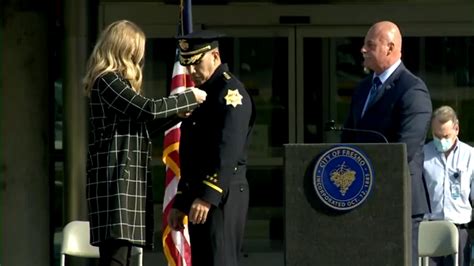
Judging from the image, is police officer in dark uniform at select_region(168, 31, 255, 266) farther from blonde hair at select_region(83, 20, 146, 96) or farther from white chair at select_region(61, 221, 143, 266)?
white chair at select_region(61, 221, 143, 266)

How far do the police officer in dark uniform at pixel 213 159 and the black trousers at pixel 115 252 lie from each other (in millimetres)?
363

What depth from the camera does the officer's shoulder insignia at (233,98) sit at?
5695mm

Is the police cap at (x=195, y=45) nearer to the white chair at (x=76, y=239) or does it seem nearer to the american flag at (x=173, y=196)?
the american flag at (x=173, y=196)

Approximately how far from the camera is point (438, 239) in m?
7.76

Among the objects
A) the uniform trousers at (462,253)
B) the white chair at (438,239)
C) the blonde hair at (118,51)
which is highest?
the blonde hair at (118,51)

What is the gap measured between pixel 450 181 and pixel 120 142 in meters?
3.52

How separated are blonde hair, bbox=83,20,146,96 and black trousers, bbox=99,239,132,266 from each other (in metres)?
0.74

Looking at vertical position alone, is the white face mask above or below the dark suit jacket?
below

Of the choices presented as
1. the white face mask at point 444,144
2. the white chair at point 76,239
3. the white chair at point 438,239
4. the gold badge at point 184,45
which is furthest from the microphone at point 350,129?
the white face mask at point 444,144

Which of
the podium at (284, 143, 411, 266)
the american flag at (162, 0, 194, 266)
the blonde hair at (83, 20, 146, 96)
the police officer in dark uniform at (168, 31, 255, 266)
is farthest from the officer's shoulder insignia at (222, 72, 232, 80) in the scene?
the american flag at (162, 0, 194, 266)

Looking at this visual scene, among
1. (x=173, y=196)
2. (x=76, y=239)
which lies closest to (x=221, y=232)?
(x=173, y=196)

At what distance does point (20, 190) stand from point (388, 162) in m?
5.54

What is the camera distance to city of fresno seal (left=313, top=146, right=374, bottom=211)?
519 cm

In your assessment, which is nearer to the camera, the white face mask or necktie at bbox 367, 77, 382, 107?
necktie at bbox 367, 77, 382, 107
